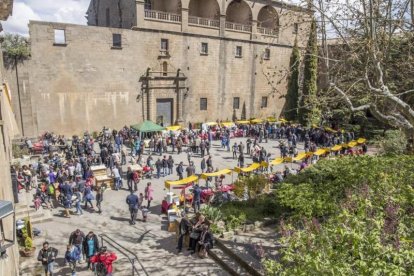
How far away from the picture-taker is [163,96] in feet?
102

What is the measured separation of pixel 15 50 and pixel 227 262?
21525 mm

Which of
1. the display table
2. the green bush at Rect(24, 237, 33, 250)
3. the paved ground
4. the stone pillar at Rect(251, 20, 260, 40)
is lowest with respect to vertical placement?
the paved ground

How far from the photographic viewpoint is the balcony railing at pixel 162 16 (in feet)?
96.4

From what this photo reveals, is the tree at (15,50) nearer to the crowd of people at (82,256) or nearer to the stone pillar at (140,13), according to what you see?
the stone pillar at (140,13)

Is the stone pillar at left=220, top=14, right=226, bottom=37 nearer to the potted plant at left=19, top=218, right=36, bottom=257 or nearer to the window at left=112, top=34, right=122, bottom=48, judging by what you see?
the window at left=112, top=34, right=122, bottom=48

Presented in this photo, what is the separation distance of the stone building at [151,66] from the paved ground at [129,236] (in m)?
11.6

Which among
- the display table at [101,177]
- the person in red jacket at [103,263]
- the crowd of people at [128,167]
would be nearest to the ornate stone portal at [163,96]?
the crowd of people at [128,167]

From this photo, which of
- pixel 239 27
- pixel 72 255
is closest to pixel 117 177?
pixel 72 255

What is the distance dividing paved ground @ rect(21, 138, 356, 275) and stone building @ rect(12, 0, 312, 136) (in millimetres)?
11639

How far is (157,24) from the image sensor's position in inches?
1174

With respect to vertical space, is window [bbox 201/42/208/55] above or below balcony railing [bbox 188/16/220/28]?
below

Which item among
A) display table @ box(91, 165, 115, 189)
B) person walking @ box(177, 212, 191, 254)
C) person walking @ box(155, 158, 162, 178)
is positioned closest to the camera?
person walking @ box(177, 212, 191, 254)

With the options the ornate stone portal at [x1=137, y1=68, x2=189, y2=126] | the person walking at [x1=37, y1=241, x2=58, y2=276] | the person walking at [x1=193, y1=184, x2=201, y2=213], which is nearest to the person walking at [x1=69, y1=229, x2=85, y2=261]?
the person walking at [x1=37, y1=241, x2=58, y2=276]

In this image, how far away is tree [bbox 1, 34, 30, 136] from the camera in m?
23.4
